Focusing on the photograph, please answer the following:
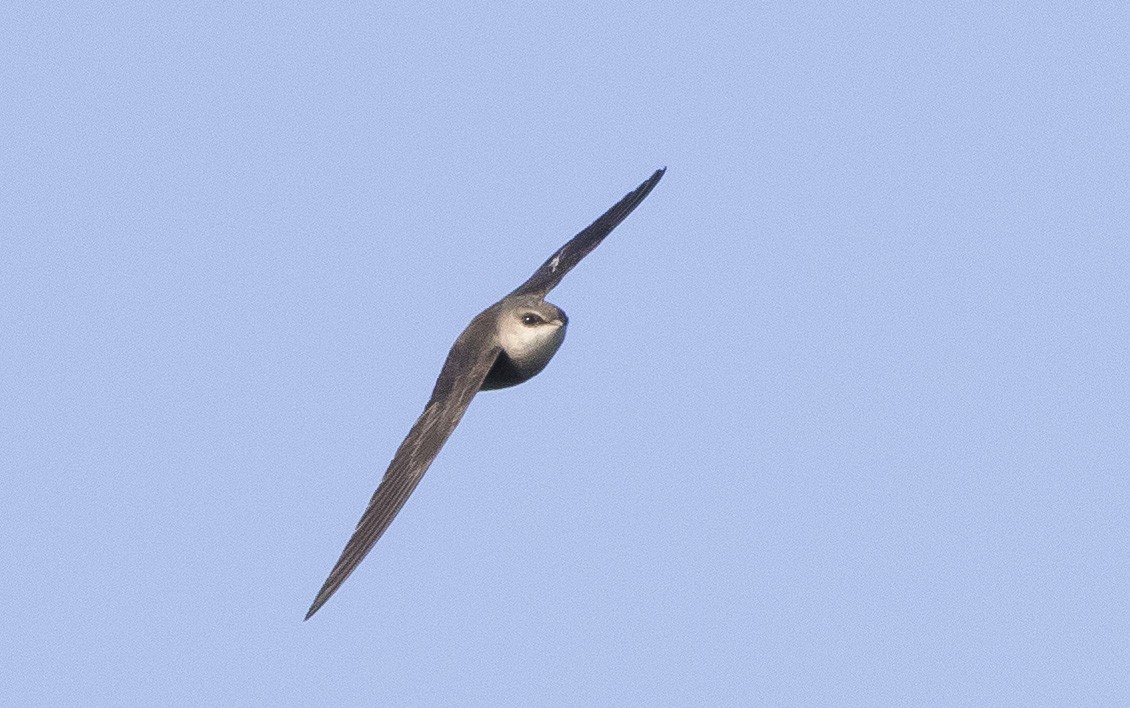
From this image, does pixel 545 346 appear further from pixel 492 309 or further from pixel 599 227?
pixel 599 227

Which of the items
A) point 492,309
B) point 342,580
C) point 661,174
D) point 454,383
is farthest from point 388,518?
point 661,174

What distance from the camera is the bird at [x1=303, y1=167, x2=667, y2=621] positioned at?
→ 39.0 ft

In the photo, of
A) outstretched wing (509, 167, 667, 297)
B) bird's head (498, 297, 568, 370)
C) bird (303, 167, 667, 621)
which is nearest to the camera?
bird (303, 167, 667, 621)

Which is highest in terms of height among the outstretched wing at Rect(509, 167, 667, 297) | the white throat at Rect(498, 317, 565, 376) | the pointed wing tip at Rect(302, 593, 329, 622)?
the outstretched wing at Rect(509, 167, 667, 297)

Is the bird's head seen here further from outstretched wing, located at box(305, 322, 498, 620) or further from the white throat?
outstretched wing, located at box(305, 322, 498, 620)

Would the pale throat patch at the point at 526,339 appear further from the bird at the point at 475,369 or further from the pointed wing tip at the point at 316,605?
the pointed wing tip at the point at 316,605

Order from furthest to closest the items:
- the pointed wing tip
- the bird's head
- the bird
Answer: the bird's head → the bird → the pointed wing tip

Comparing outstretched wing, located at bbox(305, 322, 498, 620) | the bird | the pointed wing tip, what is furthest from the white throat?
the pointed wing tip

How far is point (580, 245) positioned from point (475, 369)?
97.2 inches

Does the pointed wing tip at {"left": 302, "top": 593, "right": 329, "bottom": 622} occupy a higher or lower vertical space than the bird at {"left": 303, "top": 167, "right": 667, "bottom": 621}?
lower

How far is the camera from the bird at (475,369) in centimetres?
1189

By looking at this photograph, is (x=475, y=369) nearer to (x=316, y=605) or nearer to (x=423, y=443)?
(x=423, y=443)

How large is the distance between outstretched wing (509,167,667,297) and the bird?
11 mm

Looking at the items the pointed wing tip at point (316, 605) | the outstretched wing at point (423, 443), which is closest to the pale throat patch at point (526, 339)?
the outstretched wing at point (423, 443)
